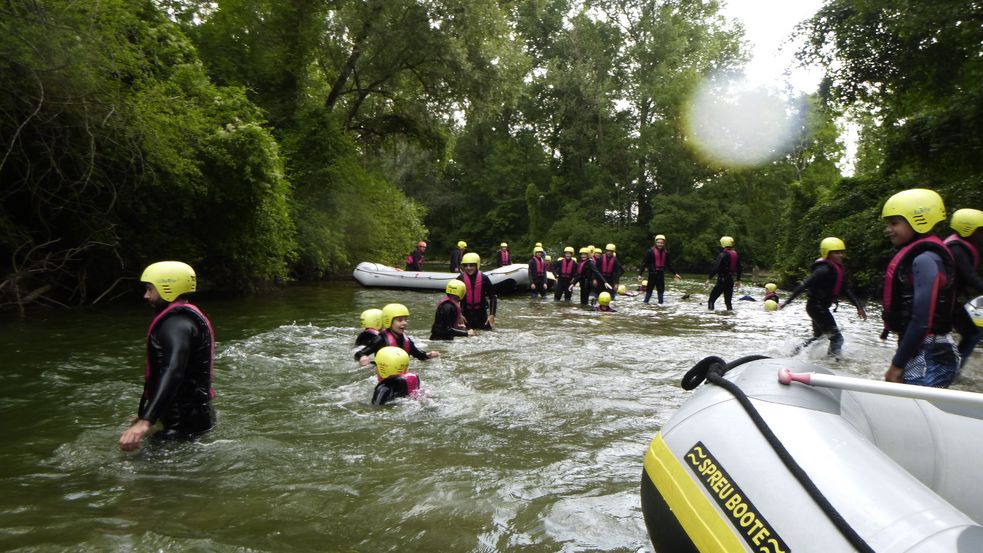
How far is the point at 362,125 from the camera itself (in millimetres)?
23812

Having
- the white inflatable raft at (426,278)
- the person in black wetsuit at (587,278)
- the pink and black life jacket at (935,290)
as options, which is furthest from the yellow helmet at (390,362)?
the white inflatable raft at (426,278)

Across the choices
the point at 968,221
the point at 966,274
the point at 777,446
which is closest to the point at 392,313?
the point at 966,274

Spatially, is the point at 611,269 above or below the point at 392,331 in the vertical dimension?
above

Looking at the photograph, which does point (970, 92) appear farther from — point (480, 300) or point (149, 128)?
point (149, 128)

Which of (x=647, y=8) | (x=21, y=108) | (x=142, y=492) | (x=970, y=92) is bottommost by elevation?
(x=142, y=492)

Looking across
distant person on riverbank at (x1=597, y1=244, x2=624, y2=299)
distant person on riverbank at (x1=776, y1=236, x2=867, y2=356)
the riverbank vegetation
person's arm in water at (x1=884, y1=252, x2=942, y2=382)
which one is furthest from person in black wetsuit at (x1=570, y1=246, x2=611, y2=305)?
person's arm in water at (x1=884, y1=252, x2=942, y2=382)

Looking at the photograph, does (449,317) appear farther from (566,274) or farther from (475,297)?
(566,274)

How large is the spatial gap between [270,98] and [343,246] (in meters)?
5.59

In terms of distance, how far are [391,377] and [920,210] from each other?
4496 millimetres

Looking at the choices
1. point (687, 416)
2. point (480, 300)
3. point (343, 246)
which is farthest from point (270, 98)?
point (687, 416)

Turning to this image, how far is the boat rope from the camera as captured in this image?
5.93ft

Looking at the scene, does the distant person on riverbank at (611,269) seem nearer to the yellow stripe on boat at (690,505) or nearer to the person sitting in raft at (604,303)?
the person sitting in raft at (604,303)

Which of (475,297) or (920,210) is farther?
(475,297)

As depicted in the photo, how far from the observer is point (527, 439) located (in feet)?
16.7
